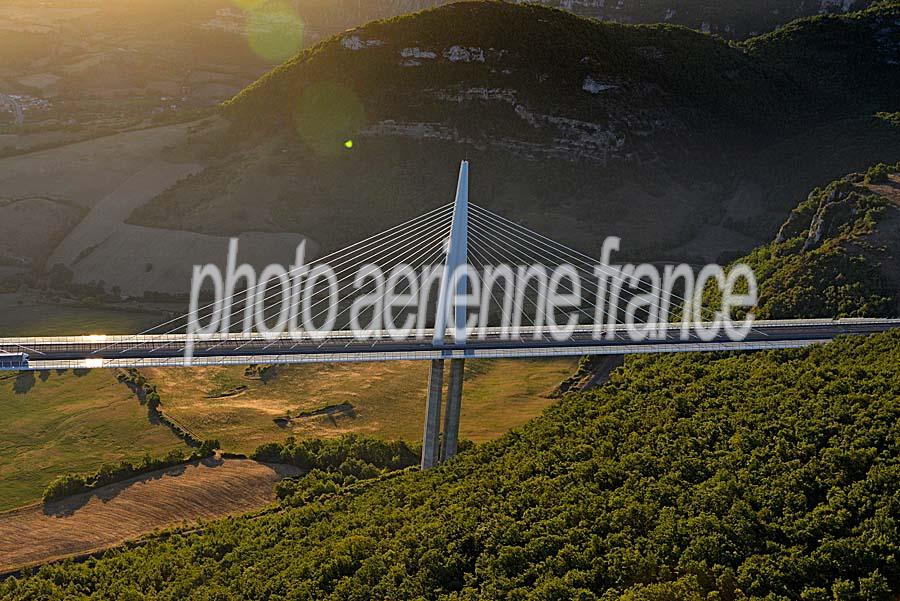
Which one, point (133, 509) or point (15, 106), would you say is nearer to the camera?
point (133, 509)

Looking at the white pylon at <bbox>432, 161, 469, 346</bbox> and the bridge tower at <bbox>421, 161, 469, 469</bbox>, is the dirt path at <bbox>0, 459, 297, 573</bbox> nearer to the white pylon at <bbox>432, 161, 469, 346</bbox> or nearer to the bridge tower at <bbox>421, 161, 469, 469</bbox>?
the bridge tower at <bbox>421, 161, 469, 469</bbox>

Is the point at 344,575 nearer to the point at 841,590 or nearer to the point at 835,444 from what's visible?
the point at 841,590

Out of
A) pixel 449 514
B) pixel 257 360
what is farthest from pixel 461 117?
pixel 449 514

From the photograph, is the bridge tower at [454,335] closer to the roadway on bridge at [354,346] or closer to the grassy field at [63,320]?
the roadway on bridge at [354,346]

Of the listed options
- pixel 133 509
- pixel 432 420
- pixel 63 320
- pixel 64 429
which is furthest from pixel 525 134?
pixel 133 509

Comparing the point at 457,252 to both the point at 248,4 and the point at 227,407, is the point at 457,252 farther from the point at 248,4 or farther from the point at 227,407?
the point at 248,4
